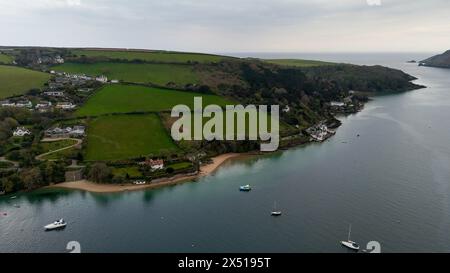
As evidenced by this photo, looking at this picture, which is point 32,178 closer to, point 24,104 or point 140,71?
point 24,104

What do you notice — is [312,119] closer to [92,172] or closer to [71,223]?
[92,172]

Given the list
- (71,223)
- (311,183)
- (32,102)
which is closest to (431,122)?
(311,183)

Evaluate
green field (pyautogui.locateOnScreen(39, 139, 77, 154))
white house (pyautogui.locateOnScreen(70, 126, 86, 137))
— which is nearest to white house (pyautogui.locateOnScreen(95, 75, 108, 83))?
white house (pyautogui.locateOnScreen(70, 126, 86, 137))

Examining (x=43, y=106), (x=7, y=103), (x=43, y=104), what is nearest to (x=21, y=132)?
(x=43, y=106)

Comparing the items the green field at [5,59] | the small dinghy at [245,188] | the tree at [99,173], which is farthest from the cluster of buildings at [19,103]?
the small dinghy at [245,188]
